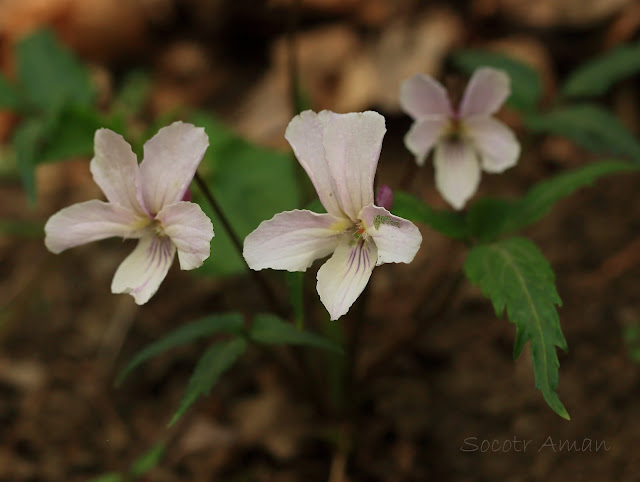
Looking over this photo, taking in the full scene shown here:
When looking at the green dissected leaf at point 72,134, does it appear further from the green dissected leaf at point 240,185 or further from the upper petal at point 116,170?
the upper petal at point 116,170

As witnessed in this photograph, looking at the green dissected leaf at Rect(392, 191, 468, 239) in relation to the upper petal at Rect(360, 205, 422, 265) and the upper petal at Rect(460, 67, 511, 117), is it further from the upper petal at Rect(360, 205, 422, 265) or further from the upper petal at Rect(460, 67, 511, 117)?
the upper petal at Rect(460, 67, 511, 117)

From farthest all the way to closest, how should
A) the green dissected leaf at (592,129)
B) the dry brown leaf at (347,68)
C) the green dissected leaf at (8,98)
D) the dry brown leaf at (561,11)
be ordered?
Answer: the dry brown leaf at (347,68) < the dry brown leaf at (561,11) < the green dissected leaf at (8,98) < the green dissected leaf at (592,129)

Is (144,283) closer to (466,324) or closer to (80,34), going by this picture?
(466,324)

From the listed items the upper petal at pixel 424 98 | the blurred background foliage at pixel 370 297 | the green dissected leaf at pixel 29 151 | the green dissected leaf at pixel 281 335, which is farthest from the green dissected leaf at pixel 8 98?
the upper petal at pixel 424 98

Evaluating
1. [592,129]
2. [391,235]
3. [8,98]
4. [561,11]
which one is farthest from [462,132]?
[561,11]

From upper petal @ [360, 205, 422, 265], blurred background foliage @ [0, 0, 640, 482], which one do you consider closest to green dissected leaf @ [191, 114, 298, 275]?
blurred background foliage @ [0, 0, 640, 482]

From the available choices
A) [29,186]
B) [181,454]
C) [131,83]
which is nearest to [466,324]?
[181,454]

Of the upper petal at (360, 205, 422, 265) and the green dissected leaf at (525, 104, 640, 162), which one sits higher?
the upper petal at (360, 205, 422, 265)
